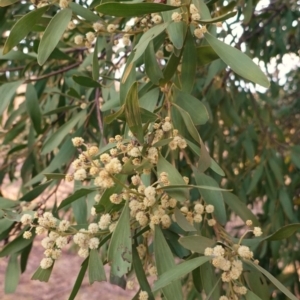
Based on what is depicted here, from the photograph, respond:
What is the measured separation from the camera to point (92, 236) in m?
0.50

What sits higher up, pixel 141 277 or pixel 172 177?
pixel 172 177

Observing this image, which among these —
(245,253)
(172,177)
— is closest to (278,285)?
(245,253)

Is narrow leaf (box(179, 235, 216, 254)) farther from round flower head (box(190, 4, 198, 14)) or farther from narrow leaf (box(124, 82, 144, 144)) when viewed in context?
round flower head (box(190, 4, 198, 14))

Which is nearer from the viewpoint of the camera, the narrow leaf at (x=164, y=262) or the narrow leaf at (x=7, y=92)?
the narrow leaf at (x=164, y=262)

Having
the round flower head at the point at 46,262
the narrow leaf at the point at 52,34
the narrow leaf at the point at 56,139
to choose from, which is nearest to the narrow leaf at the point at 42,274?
the round flower head at the point at 46,262

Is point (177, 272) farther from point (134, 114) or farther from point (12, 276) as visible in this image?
point (12, 276)

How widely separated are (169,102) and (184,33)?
0.08 m

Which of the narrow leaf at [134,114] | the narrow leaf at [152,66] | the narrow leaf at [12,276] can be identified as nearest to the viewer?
the narrow leaf at [134,114]

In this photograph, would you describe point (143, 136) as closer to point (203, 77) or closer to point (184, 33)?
point (184, 33)

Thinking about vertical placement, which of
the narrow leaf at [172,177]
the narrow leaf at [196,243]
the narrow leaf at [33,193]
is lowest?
the narrow leaf at [33,193]

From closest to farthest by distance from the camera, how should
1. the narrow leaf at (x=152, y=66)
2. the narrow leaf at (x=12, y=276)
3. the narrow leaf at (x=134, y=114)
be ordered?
the narrow leaf at (x=134, y=114), the narrow leaf at (x=152, y=66), the narrow leaf at (x=12, y=276)

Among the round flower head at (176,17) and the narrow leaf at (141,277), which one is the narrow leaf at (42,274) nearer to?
the narrow leaf at (141,277)

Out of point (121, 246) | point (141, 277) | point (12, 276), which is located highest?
point (121, 246)

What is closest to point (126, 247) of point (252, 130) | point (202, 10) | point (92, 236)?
point (92, 236)
